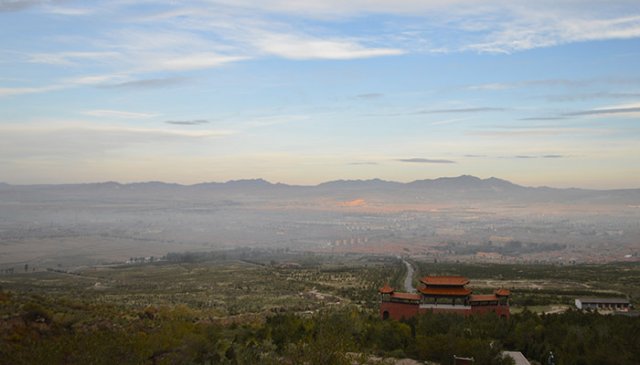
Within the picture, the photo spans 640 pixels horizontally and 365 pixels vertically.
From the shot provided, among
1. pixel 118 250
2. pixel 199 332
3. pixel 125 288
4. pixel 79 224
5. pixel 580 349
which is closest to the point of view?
pixel 580 349

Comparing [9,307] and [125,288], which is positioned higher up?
[9,307]

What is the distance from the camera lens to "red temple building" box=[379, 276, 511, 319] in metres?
39.3

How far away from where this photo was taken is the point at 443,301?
40.2 m

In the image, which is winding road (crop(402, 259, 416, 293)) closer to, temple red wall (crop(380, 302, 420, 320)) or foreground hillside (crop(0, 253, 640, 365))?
foreground hillside (crop(0, 253, 640, 365))

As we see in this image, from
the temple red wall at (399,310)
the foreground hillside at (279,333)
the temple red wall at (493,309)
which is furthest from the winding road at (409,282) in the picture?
the temple red wall at (493,309)

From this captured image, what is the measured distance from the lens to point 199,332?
31797 millimetres

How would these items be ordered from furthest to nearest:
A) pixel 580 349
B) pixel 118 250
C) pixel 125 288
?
pixel 118 250, pixel 125 288, pixel 580 349

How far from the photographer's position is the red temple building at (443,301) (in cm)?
3928

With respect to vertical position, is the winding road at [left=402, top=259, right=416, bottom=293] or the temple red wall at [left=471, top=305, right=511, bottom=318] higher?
the temple red wall at [left=471, top=305, right=511, bottom=318]

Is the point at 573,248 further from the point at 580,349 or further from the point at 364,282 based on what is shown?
the point at 580,349

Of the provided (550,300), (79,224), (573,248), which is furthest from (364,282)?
(79,224)

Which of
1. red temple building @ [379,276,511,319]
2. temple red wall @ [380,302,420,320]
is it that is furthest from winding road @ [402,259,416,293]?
temple red wall @ [380,302,420,320]

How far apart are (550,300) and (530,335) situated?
20.3 metres

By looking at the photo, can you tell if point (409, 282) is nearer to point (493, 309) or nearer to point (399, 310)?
point (399, 310)
